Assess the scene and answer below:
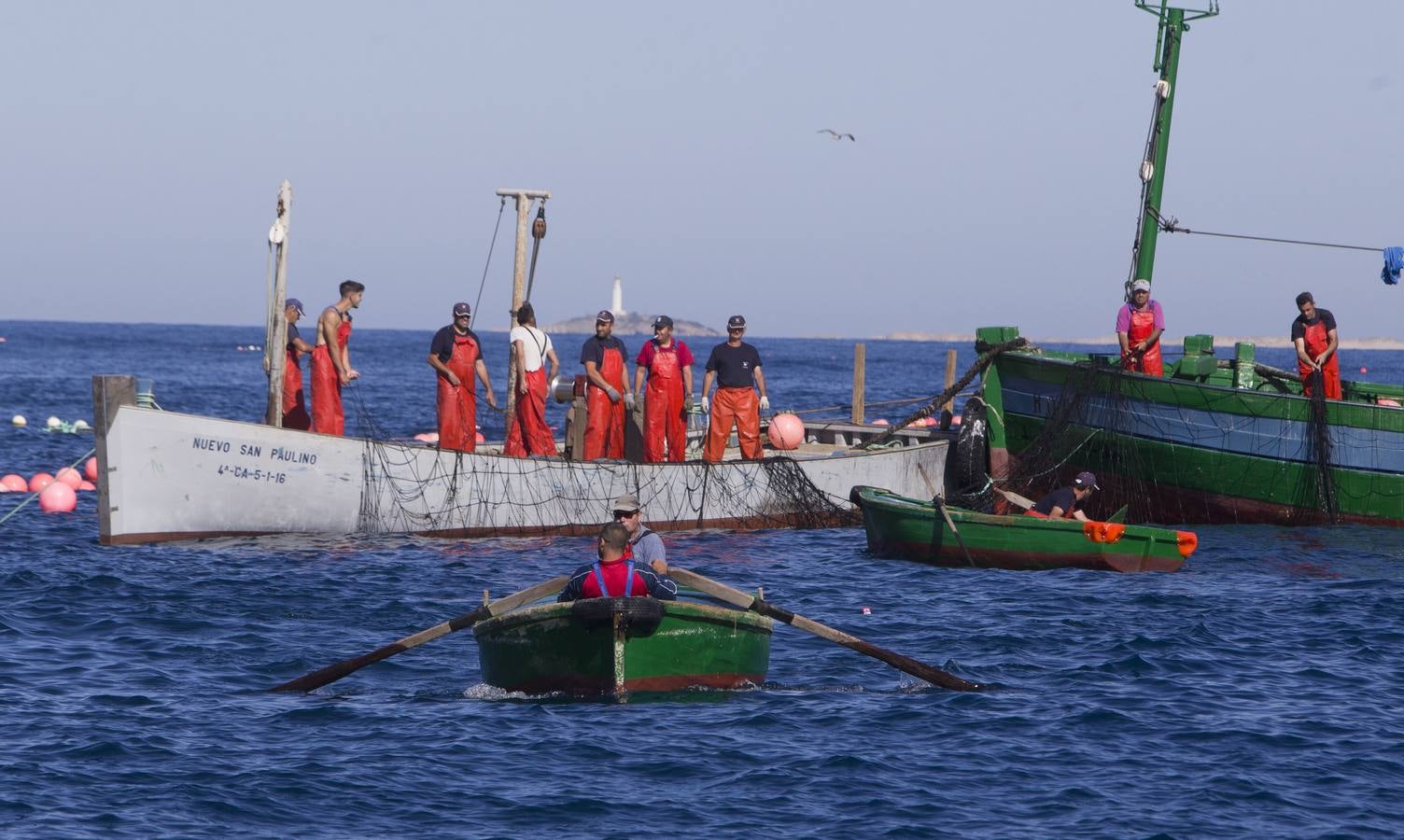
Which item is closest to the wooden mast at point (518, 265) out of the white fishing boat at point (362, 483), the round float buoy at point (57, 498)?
the white fishing boat at point (362, 483)

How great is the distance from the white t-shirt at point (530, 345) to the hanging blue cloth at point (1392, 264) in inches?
456

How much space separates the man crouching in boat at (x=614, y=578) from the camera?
1105 cm

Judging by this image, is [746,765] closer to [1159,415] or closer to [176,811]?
[176,811]

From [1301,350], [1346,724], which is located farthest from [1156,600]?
[1301,350]

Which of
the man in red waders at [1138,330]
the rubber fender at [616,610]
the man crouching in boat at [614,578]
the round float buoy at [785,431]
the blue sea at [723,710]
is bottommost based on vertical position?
the blue sea at [723,710]

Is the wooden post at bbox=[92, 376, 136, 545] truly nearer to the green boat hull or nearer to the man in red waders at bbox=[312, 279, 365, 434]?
the man in red waders at bbox=[312, 279, 365, 434]

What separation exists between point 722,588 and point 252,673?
3.75 metres

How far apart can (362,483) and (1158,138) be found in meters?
12.4

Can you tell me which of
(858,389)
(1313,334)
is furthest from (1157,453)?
(858,389)

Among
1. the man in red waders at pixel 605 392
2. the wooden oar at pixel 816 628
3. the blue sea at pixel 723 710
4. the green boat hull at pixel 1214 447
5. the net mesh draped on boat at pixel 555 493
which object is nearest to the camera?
the blue sea at pixel 723 710

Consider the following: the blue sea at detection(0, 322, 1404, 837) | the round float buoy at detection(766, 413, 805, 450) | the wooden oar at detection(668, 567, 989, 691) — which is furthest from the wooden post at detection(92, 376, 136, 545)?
the round float buoy at detection(766, 413, 805, 450)

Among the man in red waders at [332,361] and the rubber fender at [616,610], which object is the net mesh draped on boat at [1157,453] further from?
the rubber fender at [616,610]

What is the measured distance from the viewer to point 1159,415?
2117 centimetres

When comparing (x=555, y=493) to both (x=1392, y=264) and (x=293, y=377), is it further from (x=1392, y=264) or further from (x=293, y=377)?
(x=1392, y=264)
